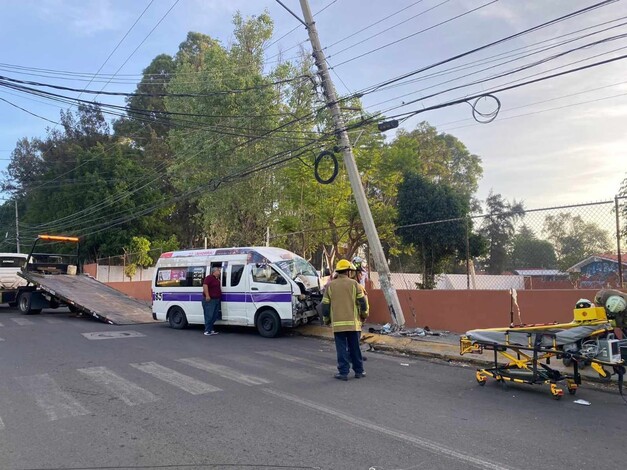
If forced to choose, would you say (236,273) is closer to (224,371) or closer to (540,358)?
(224,371)

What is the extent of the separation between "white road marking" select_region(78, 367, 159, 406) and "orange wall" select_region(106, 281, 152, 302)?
1764cm

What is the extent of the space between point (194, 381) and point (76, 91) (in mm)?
8699

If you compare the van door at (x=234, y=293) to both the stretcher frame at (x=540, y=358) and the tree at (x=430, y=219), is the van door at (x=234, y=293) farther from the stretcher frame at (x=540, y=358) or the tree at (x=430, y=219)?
the tree at (x=430, y=219)

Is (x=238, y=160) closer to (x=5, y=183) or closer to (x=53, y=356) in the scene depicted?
(x=53, y=356)

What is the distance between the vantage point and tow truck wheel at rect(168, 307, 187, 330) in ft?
47.1

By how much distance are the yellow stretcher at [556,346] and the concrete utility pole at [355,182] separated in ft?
15.7

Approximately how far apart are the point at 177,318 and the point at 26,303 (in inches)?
319

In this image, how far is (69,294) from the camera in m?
17.3

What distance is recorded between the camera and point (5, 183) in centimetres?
4862

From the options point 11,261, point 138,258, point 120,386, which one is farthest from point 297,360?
point 138,258

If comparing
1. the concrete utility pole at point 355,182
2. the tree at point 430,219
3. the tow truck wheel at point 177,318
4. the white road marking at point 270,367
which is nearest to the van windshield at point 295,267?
the concrete utility pole at point 355,182

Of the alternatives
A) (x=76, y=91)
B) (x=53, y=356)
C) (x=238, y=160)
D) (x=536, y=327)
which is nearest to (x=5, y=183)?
(x=238, y=160)

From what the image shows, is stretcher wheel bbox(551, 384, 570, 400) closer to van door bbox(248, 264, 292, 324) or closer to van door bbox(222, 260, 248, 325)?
van door bbox(248, 264, 292, 324)

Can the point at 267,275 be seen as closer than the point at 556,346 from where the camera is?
→ No
